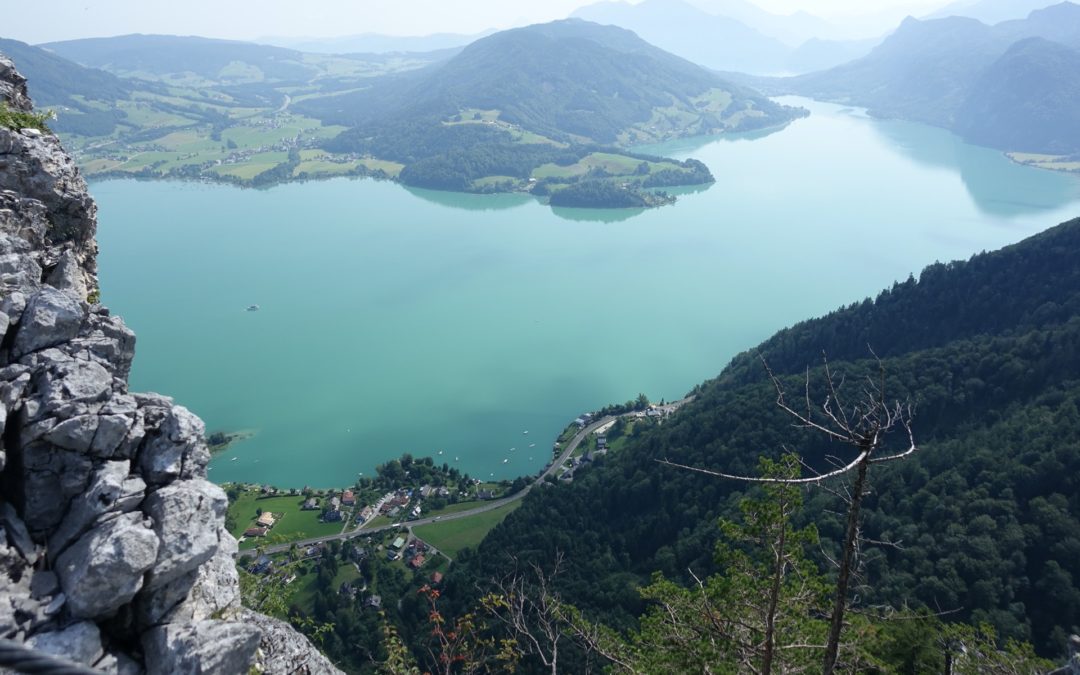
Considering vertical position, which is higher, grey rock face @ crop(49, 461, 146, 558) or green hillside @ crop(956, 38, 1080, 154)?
green hillside @ crop(956, 38, 1080, 154)

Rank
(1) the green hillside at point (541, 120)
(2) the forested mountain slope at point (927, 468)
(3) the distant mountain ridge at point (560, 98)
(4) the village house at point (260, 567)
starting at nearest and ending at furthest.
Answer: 1. (4) the village house at point (260, 567)
2. (2) the forested mountain slope at point (927, 468)
3. (1) the green hillside at point (541, 120)
4. (3) the distant mountain ridge at point (560, 98)

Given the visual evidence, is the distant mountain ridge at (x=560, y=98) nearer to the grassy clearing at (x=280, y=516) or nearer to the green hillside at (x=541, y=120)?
the green hillside at (x=541, y=120)

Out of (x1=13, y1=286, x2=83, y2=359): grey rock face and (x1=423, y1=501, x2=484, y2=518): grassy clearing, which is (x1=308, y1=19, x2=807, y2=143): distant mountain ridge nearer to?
(x1=423, y1=501, x2=484, y2=518): grassy clearing

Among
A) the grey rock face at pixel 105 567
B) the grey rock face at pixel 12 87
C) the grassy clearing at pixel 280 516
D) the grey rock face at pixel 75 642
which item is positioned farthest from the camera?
Answer: the grassy clearing at pixel 280 516

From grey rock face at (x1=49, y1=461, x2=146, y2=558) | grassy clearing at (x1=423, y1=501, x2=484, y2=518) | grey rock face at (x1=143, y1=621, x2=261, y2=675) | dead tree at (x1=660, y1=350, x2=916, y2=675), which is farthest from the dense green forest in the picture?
grassy clearing at (x1=423, y1=501, x2=484, y2=518)

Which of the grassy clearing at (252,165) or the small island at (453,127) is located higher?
the small island at (453,127)

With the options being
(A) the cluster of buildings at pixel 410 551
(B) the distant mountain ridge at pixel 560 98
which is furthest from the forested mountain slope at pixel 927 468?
(B) the distant mountain ridge at pixel 560 98
